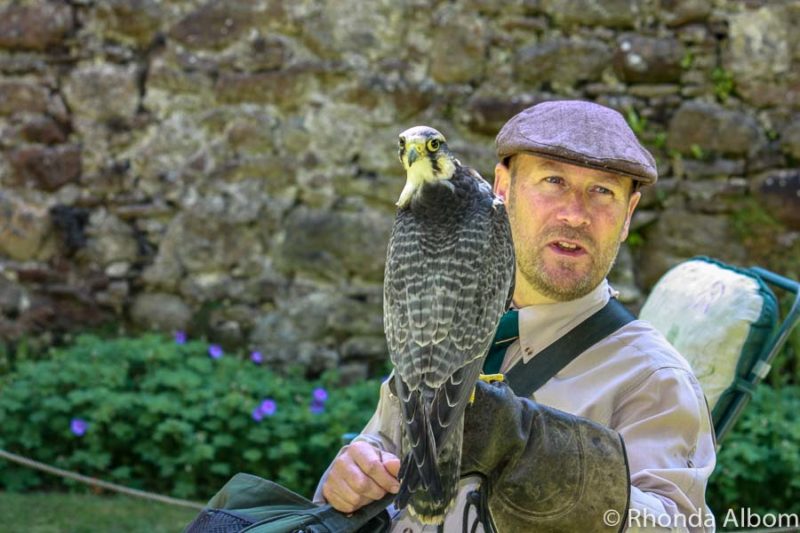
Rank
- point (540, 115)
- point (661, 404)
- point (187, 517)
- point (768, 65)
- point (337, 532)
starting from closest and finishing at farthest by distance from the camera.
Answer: point (337, 532) < point (661, 404) < point (540, 115) < point (187, 517) < point (768, 65)

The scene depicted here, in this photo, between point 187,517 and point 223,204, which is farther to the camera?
point 223,204

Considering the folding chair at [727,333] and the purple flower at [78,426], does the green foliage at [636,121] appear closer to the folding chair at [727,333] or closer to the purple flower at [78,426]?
the folding chair at [727,333]

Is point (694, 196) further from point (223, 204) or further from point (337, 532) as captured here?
point (337, 532)

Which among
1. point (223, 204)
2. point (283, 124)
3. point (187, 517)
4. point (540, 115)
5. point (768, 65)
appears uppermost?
point (540, 115)

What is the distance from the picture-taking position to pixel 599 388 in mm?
2061

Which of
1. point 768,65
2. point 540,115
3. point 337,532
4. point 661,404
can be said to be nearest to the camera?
point 337,532

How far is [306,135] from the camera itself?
16.4 ft

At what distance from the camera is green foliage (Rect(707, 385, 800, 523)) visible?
408cm

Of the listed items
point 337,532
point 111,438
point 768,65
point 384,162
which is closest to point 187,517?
point 111,438

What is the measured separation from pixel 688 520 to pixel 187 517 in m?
2.76

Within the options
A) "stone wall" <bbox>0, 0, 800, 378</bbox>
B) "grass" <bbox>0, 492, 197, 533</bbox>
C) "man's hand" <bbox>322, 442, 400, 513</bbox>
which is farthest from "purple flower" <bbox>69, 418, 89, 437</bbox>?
"man's hand" <bbox>322, 442, 400, 513</bbox>

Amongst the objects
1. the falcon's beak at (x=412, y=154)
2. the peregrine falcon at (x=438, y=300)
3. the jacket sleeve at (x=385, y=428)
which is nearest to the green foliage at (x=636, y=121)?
the jacket sleeve at (x=385, y=428)

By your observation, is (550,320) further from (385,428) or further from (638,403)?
(385,428)

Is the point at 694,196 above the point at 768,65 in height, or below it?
below
